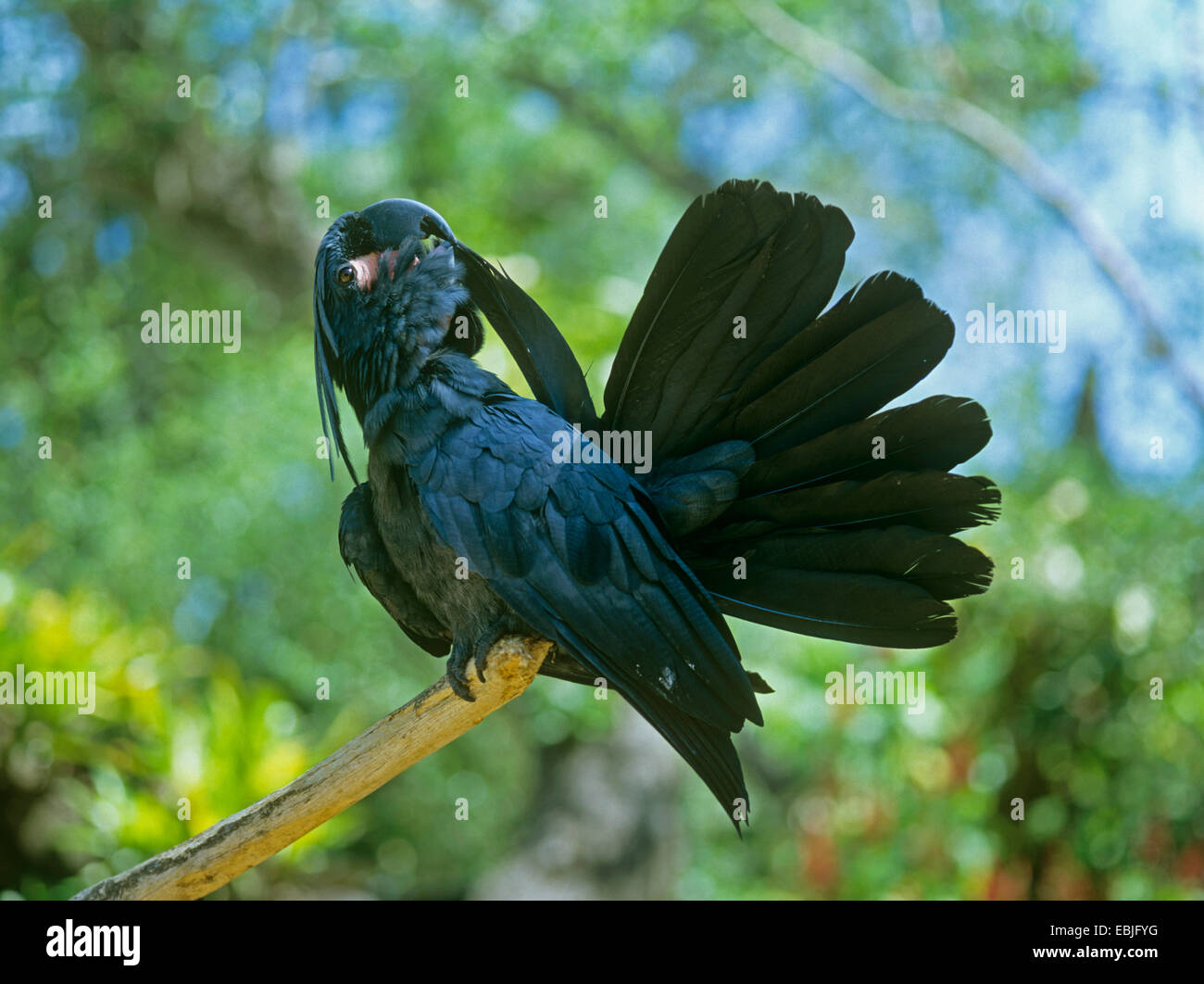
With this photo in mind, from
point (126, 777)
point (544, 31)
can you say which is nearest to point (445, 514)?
point (126, 777)

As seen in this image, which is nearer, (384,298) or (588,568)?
(588,568)

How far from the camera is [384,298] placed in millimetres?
1590

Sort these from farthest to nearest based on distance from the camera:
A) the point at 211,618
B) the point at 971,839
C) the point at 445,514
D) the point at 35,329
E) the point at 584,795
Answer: the point at 35,329
the point at 211,618
the point at 584,795
the point at 971,839
the point at 445,514

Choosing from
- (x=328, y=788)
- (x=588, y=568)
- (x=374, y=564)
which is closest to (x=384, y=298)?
(x=374, y=564)

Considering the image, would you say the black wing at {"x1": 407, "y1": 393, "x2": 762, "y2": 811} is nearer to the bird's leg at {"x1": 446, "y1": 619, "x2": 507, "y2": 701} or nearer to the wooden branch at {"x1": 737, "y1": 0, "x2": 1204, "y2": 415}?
the bird's leg at {"x1": 446, "y1": 619, "x2": 507, "y2": 701}

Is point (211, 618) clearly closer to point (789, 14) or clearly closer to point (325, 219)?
point (325, 219)

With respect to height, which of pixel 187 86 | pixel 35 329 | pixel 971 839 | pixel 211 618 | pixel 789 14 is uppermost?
pixel 789 14

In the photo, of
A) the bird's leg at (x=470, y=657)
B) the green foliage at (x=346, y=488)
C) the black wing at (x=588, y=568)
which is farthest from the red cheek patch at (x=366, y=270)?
the green foliage at (x=346, y=488)

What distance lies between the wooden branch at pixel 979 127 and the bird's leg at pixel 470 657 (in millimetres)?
3896

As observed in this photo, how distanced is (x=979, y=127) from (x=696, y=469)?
161 inches

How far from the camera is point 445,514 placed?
1479mm

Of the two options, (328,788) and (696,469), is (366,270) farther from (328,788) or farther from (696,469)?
(328,788)

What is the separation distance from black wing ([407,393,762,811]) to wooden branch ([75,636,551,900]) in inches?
5.4

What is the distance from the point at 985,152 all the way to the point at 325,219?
325 cm
